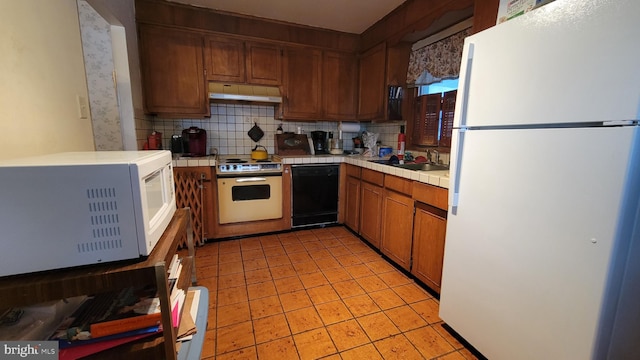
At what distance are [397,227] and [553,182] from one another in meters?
1.34

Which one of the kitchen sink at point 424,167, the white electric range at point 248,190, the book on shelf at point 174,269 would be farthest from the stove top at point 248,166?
the book on shelf at point 174,269

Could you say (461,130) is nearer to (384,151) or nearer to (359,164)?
(359,164)

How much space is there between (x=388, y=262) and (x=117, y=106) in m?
2.58

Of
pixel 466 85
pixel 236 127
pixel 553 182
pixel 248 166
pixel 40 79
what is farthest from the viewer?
pixel 236 127

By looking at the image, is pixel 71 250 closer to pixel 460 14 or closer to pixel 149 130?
pixel 149 130

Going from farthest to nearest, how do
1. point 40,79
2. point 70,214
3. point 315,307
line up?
point 315,307 < point 40,79 < point 70,214

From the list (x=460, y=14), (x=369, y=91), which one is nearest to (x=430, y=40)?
(x=460, y=14)

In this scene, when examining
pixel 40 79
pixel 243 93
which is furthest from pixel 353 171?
pixel 40 79

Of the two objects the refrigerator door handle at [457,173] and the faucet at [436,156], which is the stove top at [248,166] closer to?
the faucet at [436,156]

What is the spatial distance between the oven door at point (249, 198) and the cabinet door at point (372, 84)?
1.30 meters

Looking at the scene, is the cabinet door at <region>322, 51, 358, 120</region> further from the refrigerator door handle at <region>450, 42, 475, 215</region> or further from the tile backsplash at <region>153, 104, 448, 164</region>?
the refrigerator door handle at <region>450, 42, 475, 215</region>

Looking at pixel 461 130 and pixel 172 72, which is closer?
pixel 461 130

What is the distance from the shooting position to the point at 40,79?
45.5 inches

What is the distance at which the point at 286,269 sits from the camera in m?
2.32
